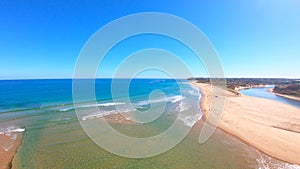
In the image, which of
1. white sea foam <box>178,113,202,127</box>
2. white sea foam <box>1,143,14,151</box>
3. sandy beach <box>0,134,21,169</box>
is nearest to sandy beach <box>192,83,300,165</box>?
white sea foam <box>178,113,202,127</box>

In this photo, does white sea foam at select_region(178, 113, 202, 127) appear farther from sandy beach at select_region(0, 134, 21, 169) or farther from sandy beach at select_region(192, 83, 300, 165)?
sandy beach at select_region(0, 134, 21, 169)

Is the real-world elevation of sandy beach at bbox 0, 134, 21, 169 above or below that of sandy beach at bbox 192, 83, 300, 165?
above

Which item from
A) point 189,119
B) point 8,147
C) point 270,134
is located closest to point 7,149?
point 8,147

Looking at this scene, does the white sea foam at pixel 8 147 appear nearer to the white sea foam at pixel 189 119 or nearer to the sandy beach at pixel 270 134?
the white sea foam at pixel 189 119

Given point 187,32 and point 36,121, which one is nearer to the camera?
point 187,32

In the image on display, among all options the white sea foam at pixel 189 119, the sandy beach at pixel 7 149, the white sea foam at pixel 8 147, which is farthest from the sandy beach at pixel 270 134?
the white sea foam at pixel 8 147

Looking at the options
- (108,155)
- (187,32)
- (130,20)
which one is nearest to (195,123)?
(108,155)

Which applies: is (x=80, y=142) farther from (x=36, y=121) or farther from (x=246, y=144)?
(x=246, y=144)

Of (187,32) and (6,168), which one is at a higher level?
(187,32)

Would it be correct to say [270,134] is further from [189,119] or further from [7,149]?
[7,149]
